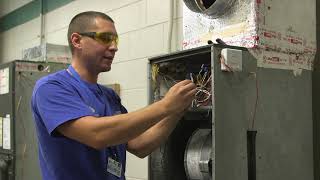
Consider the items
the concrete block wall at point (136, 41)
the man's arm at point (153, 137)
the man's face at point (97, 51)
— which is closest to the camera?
the man's face at point (97, 51)

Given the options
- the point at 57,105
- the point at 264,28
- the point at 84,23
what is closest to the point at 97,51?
the point at 84,23

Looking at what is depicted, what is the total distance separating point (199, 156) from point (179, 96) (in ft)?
1.36

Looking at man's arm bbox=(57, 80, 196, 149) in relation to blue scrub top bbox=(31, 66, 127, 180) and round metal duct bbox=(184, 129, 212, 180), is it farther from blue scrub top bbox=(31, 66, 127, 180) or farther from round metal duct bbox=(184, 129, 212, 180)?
round metal duct bbox=(184, 129, 212, 180)

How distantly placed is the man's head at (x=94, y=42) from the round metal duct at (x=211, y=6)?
0.38 metres

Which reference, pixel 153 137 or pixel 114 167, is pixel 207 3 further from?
pixel 114 167

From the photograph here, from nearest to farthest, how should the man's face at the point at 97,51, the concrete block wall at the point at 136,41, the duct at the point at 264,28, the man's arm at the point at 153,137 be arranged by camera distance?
the duct at the point at 264,28 < the man's face at the point at 97,51 < the man's arm at the point at 153,137 < the concrete block wall at the point at 136,41

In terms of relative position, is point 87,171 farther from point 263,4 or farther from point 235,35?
point 263,4

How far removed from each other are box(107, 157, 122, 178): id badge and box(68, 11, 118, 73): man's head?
0.39 m

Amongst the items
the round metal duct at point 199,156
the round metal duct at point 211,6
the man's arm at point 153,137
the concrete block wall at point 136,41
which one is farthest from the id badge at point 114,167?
the concrete block wall at point 136,41

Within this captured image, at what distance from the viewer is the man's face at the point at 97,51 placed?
5.88 ft

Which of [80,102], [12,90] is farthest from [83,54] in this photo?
[12,90]

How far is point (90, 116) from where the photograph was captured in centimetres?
156

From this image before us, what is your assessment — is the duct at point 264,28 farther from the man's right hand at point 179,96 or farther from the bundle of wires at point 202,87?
the man's right hand at point 179,96

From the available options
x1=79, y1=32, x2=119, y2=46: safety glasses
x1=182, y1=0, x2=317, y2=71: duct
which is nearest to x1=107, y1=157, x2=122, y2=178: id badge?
x1=79, y1=32, x2=119, y2=46: safety glasses
